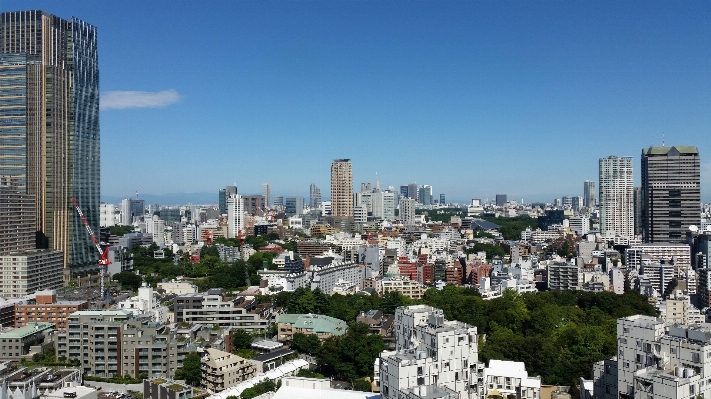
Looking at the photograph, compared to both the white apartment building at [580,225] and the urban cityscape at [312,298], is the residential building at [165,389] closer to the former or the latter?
the urban cityscape at [312,298]

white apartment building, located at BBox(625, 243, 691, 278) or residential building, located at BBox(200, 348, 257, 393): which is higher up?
white apartment building, located at BBox(625, 243, 691, 278)

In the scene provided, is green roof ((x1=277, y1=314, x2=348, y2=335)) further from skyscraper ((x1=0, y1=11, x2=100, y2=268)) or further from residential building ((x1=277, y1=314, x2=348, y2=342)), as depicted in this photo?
skyscraper ((x1=0, y1=11, x2=100, y2=268))

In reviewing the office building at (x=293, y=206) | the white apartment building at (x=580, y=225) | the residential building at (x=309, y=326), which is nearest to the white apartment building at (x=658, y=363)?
the residential building at (x=309, y=326)

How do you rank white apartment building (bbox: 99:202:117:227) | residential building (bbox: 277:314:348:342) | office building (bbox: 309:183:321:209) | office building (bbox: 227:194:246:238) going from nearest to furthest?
residential building (bbox: 277:314:348:342) → office building (bbox: 227:194:246:238) → white apartment building (bbox: 99:202:117:227) → office building (bbox: 309:183:321:209)

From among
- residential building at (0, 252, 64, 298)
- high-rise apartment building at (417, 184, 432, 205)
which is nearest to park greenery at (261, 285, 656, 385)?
residential building at (0, 252, 64, 298)

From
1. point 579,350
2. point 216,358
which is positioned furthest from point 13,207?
point 579,350

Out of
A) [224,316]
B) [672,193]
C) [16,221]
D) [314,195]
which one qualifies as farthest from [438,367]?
[314,195]

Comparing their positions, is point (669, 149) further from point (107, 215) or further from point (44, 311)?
point (107, 215)
